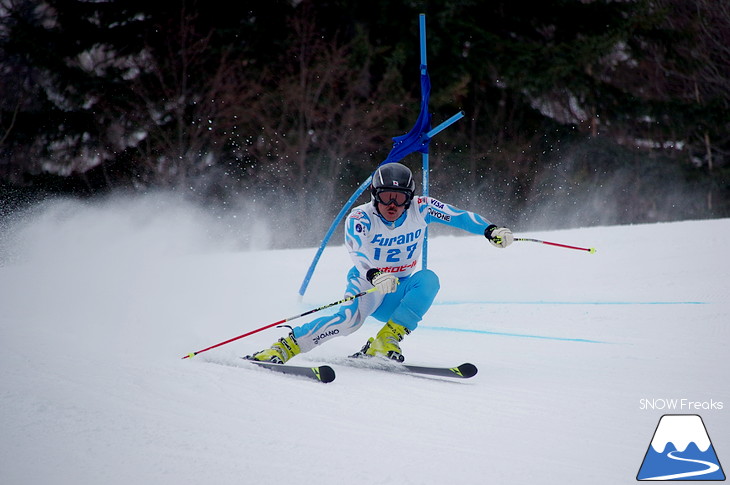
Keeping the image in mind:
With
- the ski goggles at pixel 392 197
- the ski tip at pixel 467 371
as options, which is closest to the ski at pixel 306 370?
the ski tip at pixel 467 371

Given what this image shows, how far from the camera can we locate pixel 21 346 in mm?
4195

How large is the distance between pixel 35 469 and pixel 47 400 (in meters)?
0.65

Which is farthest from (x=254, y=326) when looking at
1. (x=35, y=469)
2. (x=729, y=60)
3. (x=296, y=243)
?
(x=729, y=60)

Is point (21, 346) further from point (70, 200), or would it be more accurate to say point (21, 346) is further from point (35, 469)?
point (70, 200)

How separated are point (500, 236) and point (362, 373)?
46.5 inches

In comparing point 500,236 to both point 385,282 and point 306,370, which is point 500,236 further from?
point 306,370

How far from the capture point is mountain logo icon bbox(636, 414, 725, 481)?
2.54 meters

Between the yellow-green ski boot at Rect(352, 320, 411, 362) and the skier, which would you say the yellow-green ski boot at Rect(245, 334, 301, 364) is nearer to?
the skier

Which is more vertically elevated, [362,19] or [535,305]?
[362,19]

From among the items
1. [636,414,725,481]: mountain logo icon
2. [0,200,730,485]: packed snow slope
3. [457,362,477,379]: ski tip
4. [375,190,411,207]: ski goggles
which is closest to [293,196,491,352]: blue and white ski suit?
[375,190,411,207]: ski goggles

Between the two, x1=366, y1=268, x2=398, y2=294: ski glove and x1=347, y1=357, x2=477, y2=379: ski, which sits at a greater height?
x1=366, y1=268, x2=398, y2=294: ski glove

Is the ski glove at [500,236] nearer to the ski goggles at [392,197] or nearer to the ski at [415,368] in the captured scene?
the ski goggles at [392,197]

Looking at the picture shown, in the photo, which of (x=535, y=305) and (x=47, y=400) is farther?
(x=535, y=305)

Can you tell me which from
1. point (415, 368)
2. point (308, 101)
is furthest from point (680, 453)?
point (308, 101)
